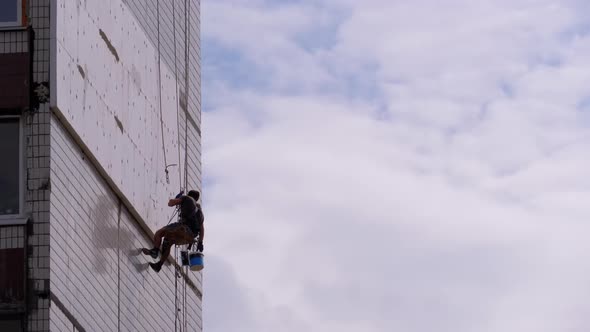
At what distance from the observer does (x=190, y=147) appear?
97.3ft

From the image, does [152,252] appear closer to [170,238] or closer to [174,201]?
[170,238]

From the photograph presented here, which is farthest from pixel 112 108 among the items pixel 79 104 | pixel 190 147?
pixel 190 147

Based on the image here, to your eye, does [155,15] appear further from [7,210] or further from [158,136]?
[7,210]

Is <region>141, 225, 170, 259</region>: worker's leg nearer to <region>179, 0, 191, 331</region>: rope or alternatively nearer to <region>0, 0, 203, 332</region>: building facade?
<region>0, 0, 203, 332</region>: building facade

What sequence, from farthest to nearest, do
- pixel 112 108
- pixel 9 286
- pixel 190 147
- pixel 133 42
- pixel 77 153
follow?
pixel 190 147 < pixel 133 42 < pixel 112 108 < pixel 77 153 < pixel 9 286

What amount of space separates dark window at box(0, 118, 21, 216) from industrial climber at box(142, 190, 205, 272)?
4.27 m

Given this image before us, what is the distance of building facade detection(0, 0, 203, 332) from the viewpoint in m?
21.0

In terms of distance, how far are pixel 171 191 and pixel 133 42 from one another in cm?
307

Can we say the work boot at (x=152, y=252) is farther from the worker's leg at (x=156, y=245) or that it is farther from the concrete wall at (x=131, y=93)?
the concrete wall at (x=131, y=93)

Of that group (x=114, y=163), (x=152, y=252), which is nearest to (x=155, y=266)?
(x=152, y=252)

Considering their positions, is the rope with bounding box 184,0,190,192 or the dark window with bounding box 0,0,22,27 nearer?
the dark window with bounding box 0,0,22,27

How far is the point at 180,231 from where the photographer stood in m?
25.4

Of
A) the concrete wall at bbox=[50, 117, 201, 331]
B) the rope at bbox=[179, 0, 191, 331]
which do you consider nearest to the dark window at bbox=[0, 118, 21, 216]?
the concrete wall at bbox=[50, 117, 201, 331]

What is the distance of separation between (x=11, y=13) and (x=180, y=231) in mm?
4983
